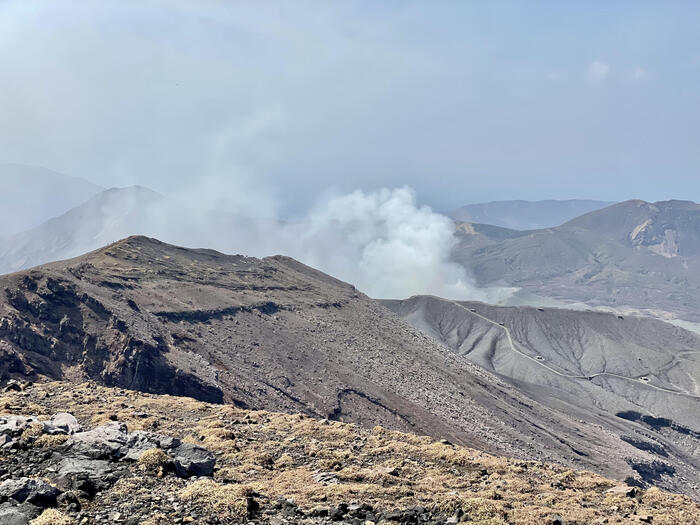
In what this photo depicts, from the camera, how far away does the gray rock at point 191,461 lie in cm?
1641

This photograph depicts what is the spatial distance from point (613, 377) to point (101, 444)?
576ft

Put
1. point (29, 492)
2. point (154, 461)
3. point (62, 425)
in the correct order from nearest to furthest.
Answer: point (29, 492)
point (154, 461)
point (62, 425)

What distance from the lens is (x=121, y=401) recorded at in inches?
1123

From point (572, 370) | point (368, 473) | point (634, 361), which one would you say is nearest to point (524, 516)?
point (368, 473)

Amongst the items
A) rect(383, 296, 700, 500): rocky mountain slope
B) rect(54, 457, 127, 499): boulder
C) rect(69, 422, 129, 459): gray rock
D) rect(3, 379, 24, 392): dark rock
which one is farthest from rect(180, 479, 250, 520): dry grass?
rect(383, 296, 700, 500): rocky mountain slope

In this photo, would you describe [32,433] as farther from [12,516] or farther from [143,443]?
[12,516]

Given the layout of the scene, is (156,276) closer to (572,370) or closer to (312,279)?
(312,279)

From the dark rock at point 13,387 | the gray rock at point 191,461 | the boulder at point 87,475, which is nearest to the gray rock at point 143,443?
the gray rock at point 191,461

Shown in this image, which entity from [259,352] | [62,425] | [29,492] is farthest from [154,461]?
[259,352]

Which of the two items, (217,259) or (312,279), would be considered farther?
(312,279)

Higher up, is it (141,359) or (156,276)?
(156,276)

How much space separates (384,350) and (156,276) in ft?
130

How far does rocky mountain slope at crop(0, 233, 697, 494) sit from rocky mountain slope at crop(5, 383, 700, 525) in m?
26.9

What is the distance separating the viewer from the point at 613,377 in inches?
6531
